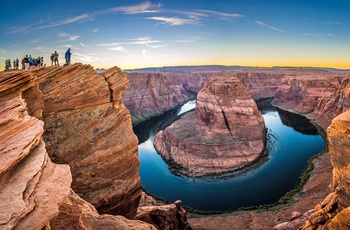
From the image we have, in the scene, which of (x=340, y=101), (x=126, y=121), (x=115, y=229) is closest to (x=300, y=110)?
(x=340, y=101)

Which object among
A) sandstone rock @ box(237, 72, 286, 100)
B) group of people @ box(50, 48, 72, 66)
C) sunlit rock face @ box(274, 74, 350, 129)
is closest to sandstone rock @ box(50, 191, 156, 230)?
group of people @ box(50, 48, 72, 66)

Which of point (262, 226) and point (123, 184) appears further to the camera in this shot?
point (262, 226)

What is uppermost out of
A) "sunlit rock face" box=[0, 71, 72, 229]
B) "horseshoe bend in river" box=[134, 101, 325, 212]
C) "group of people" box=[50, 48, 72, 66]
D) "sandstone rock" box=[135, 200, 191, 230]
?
"group of people" box=[50, 48, 72, 66]

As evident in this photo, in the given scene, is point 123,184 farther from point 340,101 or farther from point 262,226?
point 340,101

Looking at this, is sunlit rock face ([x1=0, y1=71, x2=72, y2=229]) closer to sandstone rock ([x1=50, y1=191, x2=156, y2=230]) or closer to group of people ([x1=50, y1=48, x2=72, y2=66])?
sandstone rock ([x1=50, y1=191, x2=156, y2=230])

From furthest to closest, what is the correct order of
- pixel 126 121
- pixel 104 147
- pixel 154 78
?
pixel 154 78 → pixel 126 121 → pixel 104 147

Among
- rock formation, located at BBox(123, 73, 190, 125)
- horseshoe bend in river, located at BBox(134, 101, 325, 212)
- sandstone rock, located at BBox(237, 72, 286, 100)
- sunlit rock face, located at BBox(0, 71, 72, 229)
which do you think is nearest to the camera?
sunlit rock face, located at BBox(0, 71, 72, 229)
